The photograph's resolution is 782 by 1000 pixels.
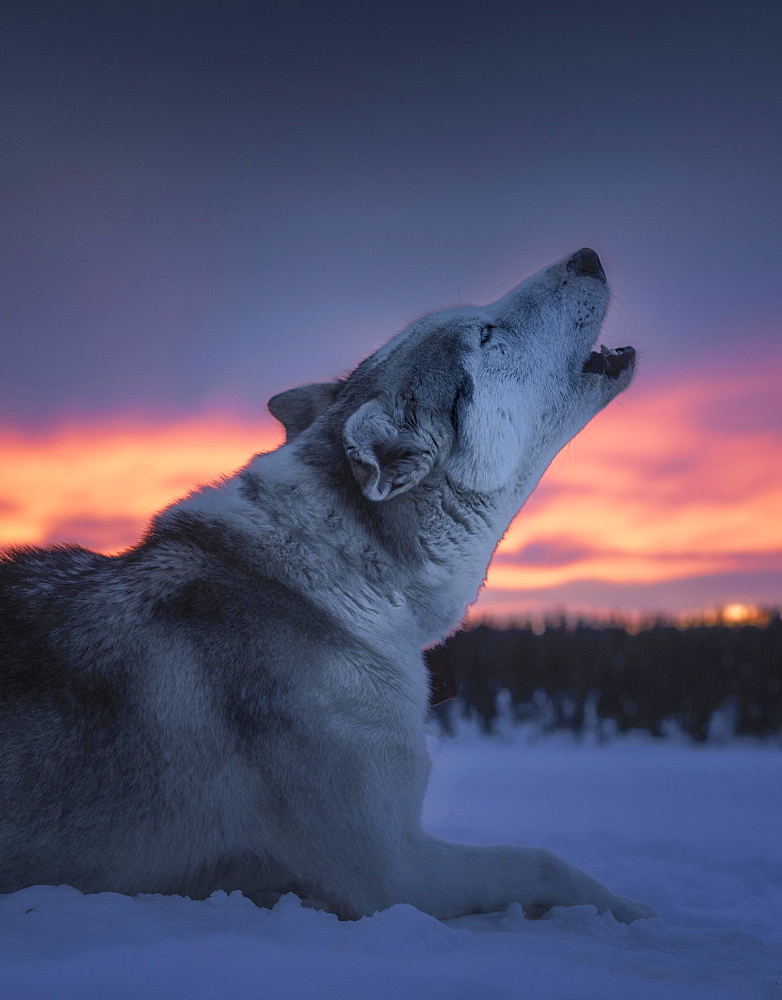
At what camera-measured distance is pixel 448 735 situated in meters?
9.85

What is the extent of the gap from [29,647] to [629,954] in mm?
2072

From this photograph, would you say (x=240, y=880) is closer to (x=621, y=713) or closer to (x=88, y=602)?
(x=88, y=602)

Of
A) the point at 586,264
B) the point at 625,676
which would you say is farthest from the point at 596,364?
the point at 625,676

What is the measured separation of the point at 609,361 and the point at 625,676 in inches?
251

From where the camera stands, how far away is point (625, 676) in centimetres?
955

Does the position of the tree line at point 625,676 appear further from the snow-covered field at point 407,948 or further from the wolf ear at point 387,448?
the wolf ear at point 387,448

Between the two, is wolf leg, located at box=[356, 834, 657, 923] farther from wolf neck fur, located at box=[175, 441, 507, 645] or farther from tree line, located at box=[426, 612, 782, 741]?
tree line, located at box=[426, 612, 782, 741]

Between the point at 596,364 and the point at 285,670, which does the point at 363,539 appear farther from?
the point at 596,364

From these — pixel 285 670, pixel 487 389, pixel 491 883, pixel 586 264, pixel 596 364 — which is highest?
pixel 586 264

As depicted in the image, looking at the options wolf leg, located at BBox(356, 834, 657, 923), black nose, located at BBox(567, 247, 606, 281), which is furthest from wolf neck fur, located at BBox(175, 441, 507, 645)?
black nose, located at BBox(567, 247, 606, 281)

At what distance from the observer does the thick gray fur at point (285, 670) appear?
2.65m

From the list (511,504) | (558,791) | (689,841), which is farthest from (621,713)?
(511,504)

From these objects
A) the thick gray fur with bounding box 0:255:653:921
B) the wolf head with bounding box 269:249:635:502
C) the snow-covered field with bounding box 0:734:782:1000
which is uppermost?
the wolf head with bounding box 269:249:635:502

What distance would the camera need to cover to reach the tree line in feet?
30.3
